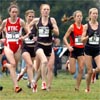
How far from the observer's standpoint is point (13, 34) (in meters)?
15.7

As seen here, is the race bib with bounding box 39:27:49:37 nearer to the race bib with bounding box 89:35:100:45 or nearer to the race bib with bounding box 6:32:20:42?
the race bib with bounding box 6:32:20:42

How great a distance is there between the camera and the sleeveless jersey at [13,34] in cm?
1574

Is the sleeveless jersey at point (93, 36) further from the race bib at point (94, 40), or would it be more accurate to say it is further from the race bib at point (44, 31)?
the race bib at point (44, 31)

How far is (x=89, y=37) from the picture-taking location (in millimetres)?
15773

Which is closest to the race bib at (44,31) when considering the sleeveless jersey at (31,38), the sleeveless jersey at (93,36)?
the sleeveless jersey at (31,38)

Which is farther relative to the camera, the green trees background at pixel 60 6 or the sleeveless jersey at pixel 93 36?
the green trees background at pixel 60 6

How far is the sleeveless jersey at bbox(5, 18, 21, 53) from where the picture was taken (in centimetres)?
1574

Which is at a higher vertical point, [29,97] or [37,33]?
[37,33]

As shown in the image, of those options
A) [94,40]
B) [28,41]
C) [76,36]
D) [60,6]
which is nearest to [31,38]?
[28,41]

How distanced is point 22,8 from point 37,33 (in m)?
46.1

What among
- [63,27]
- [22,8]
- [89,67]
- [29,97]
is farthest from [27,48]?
[22,8]

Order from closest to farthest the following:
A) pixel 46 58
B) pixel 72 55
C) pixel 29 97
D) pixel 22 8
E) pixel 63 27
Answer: pixel 29 97, pixel 46 58, pixel 72 55, pixel 63 27, pixel 22 8

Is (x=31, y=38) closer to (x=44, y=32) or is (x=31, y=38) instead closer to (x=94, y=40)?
(x=44, y=32)

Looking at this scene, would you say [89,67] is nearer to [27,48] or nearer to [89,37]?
[89,37]
